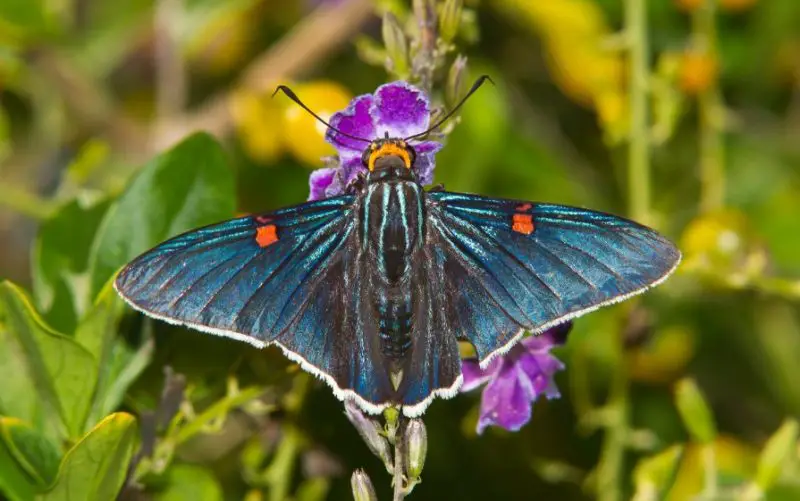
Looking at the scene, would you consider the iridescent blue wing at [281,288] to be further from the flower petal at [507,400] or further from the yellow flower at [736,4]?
the yellow flower at [736,4]

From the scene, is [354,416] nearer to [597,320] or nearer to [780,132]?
[597,320]

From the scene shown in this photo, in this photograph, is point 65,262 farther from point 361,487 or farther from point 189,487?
point 361,487

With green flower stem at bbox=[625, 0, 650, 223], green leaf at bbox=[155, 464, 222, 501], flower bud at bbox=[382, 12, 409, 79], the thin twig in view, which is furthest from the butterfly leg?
the thin twig

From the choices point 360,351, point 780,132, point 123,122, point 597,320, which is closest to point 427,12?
point 360,351

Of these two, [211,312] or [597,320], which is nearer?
[211,312]

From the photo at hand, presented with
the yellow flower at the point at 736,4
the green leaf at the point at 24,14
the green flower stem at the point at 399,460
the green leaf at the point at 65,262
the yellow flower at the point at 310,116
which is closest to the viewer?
the green flower stem at the point at 399,460

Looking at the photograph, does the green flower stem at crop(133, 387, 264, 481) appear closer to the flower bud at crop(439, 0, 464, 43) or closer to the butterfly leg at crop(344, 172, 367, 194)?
the butterfly leg at crop(344, 172, 367, 194)

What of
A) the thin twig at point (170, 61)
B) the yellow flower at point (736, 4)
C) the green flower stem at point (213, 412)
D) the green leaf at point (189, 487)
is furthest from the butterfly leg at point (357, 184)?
the yellow flower at point (736, 4)
